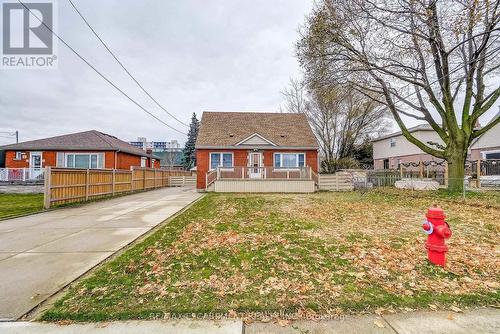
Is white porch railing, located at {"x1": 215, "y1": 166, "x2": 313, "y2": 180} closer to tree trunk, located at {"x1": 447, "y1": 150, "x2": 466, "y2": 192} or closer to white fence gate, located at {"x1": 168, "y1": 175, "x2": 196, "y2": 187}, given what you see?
tree trunk, located at {"x1": 447, "y1": 150, "x2": 466, "y2": 192}

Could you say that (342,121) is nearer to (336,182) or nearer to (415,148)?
(415,148)

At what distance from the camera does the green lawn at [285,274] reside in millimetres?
2626

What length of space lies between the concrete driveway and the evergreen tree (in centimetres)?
3064

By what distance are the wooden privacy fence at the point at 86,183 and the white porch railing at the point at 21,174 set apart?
8356 millimetres

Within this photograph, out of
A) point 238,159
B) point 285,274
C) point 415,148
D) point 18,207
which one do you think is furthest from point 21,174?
point 415,148

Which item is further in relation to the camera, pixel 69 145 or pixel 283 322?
pixel 69 145

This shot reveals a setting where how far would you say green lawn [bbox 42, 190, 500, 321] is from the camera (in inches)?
103

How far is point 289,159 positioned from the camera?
62.6ft

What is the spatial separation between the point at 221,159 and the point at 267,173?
4.10 m

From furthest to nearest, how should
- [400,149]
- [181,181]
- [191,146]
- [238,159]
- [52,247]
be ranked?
[191,146]
[400,149]
[181,181]
[238,159]
[52,247]

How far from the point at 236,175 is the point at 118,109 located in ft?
91.6

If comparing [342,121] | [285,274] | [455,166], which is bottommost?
[285,274]

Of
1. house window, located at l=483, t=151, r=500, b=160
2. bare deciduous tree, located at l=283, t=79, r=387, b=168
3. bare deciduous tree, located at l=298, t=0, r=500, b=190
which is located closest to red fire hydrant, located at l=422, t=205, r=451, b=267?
bare deciduous tree, located at l=298, t=0, r=500, b=190

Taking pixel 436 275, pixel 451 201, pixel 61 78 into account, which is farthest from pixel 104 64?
pixel 451 201
